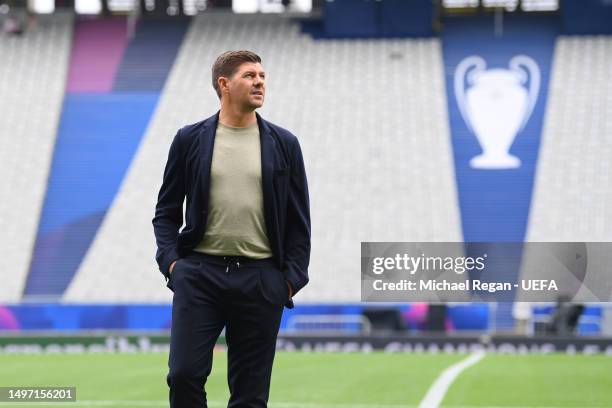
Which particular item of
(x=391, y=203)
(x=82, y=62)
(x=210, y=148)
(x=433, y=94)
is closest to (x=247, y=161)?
(x=210, y=148)

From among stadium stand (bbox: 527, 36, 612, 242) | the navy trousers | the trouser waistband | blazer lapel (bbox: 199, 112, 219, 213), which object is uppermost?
blazer lapel (bbox: 199, 112, 219, 213)

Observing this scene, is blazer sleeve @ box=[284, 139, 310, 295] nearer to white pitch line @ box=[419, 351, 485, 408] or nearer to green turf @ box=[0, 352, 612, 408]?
green turf @ box=[0, 352, 612, 408]

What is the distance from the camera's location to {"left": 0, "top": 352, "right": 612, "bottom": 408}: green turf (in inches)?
416

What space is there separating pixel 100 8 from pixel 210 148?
31549 mm

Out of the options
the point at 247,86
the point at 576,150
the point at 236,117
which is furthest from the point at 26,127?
the point at 247,86

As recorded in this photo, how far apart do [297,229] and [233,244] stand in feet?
1.08

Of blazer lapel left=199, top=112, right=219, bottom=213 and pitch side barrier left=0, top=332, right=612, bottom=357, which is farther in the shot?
pitch side barrier left=0, top=332, right=612, bottom=357

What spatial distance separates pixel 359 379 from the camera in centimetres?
1327

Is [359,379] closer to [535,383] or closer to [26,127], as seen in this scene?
[535,383]

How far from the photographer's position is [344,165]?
30.1 metres

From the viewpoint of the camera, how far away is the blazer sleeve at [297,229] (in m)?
5.21

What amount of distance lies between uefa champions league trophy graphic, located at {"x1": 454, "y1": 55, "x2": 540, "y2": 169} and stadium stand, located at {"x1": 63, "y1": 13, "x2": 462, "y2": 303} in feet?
2.67

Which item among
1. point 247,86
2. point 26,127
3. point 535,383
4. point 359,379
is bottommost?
point 26,127
